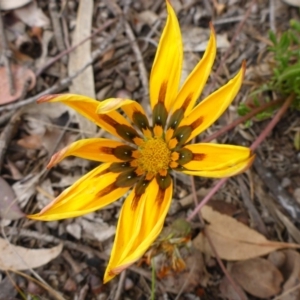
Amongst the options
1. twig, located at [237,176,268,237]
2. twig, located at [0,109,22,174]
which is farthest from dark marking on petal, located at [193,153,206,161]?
twig, located at [0,109,22,174]

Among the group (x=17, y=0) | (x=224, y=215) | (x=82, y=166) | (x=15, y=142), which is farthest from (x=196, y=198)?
(x=17, y=0)

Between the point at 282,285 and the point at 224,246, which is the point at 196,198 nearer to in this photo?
the point at 224,246

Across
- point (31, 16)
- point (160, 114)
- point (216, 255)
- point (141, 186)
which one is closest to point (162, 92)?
point (160, 114)

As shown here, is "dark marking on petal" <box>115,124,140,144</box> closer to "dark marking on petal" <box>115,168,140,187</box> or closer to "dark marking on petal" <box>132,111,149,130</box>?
"dark marking on petal" <box>132,111,149,130</box>

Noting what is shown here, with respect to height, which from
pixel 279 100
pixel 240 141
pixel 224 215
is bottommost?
pixel 224 215

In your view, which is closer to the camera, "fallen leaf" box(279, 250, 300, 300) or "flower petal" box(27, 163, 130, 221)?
→ "flower petal" box(27, 163, 130, 221)

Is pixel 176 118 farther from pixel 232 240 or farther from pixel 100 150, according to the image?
pixel 232 240
